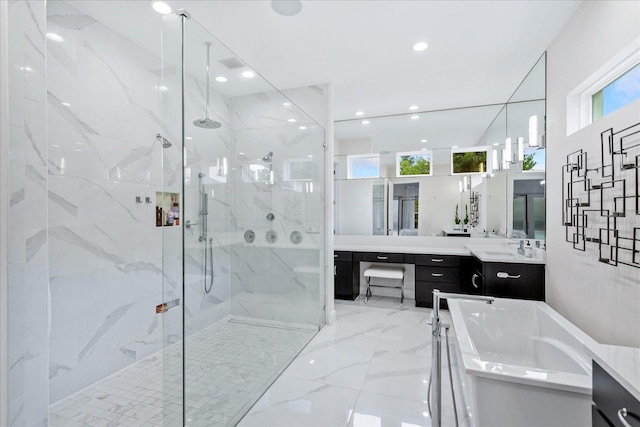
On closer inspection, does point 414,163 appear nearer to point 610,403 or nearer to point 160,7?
point 160,7

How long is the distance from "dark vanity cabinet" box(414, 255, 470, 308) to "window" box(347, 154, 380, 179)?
4.74 ft

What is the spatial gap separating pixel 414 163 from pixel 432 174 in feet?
0.99

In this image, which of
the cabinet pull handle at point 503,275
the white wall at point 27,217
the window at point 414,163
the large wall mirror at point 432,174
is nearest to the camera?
the white wall at point 27,217

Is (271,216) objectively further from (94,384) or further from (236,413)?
(94,384)

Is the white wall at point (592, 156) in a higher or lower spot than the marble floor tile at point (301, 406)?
higher

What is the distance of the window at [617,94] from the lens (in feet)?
5.74

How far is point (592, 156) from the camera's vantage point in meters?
2.00

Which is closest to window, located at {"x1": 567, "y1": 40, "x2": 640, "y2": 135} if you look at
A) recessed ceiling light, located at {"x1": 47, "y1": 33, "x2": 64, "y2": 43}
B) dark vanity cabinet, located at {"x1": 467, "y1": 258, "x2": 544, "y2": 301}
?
dark vanity cabinet, located at {"x1": 467, "y1": 258, "x2": 544, "y2": 301}

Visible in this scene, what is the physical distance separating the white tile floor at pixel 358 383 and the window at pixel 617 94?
87.4 inches

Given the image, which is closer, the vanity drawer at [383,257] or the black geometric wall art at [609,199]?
the black geometric wall art at [609,199]

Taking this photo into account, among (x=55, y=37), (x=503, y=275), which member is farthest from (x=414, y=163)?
(x=55, y=37)

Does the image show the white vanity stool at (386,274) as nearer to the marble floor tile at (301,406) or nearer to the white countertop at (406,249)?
the white countertop at (406,249)

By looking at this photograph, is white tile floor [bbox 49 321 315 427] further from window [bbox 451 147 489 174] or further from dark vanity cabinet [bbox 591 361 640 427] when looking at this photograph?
window [bbox 451 147 489 174]

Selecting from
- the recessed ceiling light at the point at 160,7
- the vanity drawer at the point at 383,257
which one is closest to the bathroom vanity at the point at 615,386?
the vanity drawer at the point at 383,257
